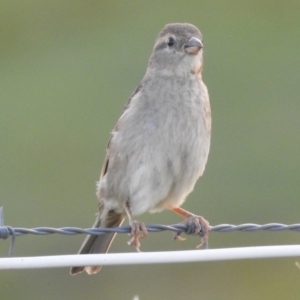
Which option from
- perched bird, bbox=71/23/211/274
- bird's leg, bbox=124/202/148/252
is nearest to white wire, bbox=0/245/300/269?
bird's leg, bbox=124/202/148/252

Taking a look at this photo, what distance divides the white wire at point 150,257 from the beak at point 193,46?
8.36 feet

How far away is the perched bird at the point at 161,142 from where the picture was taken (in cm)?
860

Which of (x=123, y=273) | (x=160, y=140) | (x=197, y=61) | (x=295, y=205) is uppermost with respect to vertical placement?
(x=197, y=61)

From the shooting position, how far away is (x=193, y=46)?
8977mm

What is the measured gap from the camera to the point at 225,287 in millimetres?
13695

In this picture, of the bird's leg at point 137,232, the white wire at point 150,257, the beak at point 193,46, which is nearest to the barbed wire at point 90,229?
the white wire at point 150,257

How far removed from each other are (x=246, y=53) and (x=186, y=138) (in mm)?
12117

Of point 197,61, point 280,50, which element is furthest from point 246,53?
point 197,61

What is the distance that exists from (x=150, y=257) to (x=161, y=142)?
1.98m

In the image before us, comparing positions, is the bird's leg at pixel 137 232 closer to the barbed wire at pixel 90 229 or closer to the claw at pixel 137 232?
the claw at pixel 137 232

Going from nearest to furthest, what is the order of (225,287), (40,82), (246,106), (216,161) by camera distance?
(225,287) < (216,161) < (246,106) < (40,82)

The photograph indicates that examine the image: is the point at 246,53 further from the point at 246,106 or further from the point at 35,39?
the point at 35,39

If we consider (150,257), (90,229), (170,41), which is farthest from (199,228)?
(150,257)

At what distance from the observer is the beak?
29.5 feet
